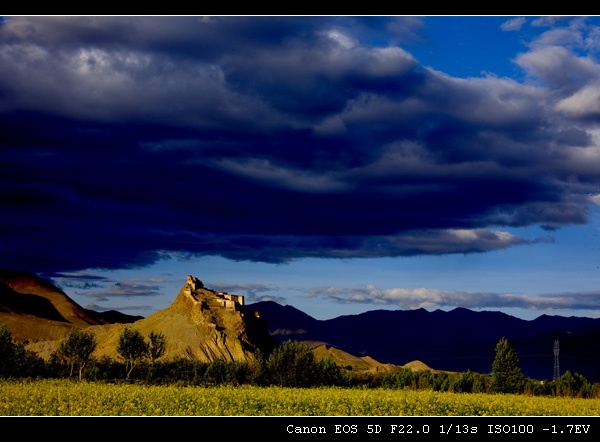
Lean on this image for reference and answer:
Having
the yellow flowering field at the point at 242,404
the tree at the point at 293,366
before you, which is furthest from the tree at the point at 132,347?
the yellow flowering field at the point at 242,404

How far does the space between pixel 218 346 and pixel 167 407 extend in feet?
362

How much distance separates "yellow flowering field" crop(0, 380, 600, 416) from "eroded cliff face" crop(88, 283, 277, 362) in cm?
9302

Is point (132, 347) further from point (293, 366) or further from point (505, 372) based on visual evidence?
point (505, 372)

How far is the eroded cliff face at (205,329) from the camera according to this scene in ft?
441

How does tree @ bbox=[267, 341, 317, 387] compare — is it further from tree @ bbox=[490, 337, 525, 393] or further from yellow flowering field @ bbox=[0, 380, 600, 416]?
tree @ bbox=[490, 337, 525, 393]

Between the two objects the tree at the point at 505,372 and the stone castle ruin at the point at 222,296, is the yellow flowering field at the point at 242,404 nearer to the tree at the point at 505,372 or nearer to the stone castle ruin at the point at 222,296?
the tree at the point at 505,372

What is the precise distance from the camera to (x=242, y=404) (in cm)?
3128

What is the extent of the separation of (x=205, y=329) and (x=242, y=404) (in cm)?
11295

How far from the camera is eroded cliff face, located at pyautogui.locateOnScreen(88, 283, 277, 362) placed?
5290 inches

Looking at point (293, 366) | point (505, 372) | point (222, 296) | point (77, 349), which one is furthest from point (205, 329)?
point (293, 366)
